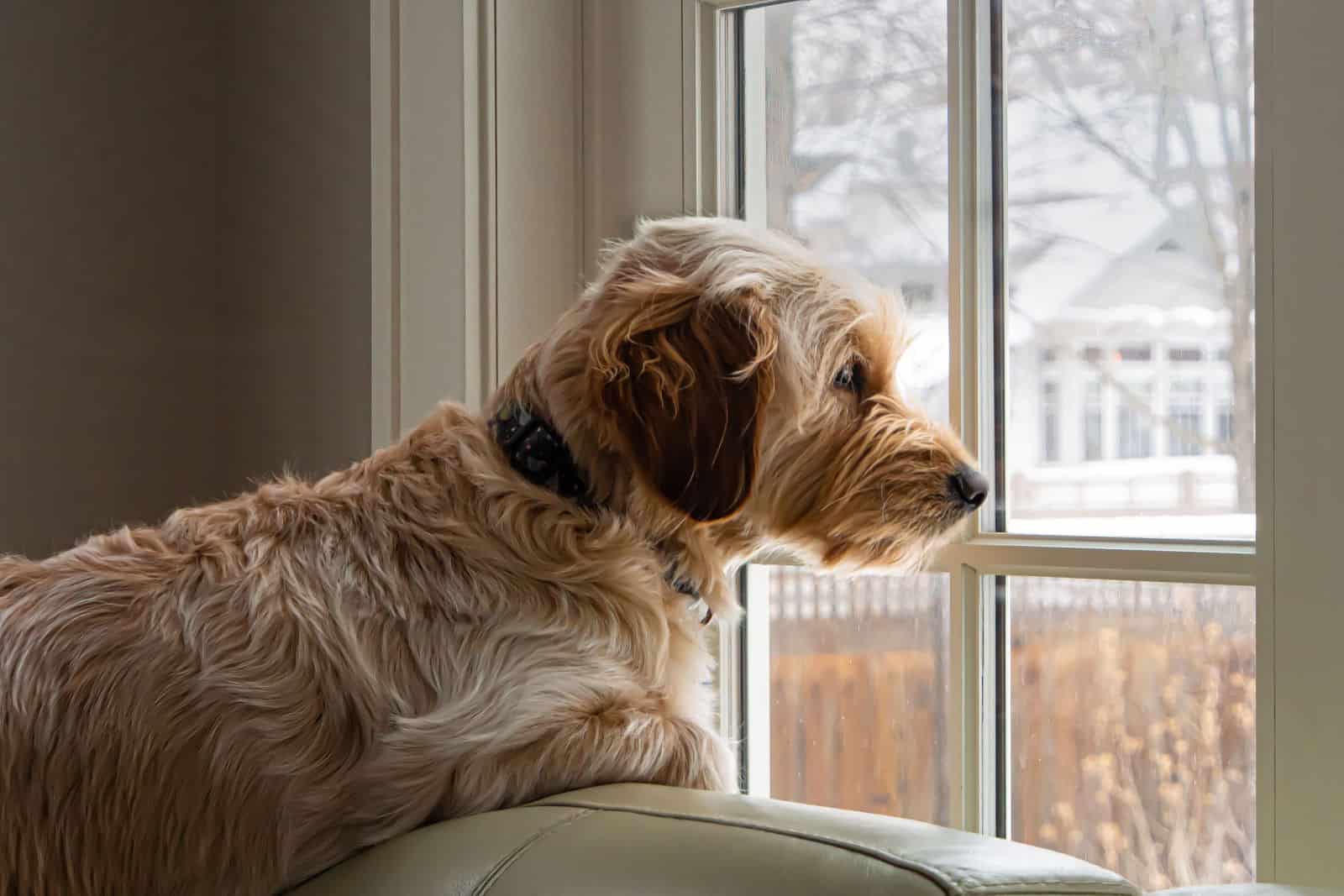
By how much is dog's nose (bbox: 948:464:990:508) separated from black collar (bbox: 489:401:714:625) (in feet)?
0.91

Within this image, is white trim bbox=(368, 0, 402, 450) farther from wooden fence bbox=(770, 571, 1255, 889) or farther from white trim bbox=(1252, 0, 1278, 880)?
white trim bbox=(1252, 0, 1278, 880)

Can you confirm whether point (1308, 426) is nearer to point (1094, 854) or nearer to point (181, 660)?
point (1094, 854)

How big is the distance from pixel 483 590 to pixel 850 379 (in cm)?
43

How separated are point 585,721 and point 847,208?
0.76 meters

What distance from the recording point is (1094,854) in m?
1.38

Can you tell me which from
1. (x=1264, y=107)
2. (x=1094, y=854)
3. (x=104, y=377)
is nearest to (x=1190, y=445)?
(x=1264, y=107)

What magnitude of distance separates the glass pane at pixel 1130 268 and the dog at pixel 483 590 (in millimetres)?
166

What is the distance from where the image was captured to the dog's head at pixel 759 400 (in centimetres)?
109

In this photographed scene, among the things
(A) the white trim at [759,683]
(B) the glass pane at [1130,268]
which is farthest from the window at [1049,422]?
(A) the white trim at [759,683]

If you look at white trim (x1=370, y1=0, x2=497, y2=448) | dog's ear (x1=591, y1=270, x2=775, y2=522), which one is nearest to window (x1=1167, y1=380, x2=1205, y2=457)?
dog's ear (x1=591, y1=270, x2=775, y2=522)

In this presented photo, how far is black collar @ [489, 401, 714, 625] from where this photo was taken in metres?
1.17

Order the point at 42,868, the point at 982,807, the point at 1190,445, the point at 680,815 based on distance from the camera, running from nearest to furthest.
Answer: the point at 680,815 < the point at 42,868 < the point at 1190,445 < the point at 982,807

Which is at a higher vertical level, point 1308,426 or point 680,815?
point 1308,426

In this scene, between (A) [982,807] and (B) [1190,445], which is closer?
(B) [1190,445]
